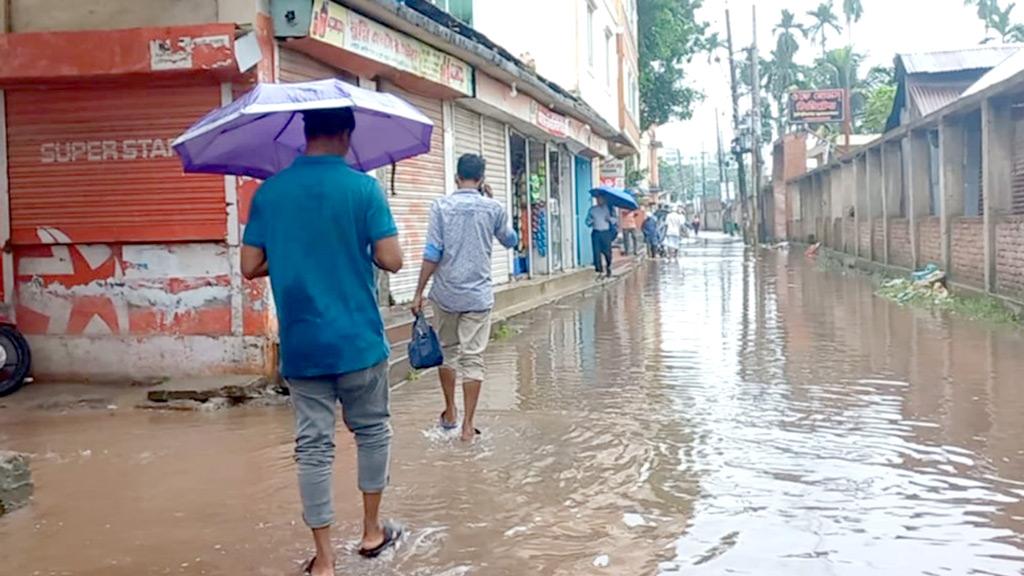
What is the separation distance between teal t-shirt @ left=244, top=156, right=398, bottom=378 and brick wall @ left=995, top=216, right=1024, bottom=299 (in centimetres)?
1010

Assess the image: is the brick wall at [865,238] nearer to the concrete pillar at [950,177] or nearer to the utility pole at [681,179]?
the concrete pillar at [950,177]

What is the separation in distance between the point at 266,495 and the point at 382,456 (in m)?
1.33

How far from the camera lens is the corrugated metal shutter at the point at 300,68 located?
8.99 metres

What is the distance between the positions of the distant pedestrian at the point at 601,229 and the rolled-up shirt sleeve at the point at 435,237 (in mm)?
14380

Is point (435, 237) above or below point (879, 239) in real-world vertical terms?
above

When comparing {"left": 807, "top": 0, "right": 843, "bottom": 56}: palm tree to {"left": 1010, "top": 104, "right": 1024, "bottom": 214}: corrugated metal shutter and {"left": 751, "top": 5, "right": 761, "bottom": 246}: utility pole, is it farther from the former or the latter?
{"left": 1010, "top": 104, "right": 1024, "bottom": 214}: corrugated metal shutter

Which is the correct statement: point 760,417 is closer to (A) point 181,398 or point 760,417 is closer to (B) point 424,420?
(B) point 424,420

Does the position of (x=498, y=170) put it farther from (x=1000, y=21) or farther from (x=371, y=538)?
(x=1000, y=21)

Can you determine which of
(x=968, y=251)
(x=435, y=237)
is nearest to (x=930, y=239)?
(x=968, y=251)

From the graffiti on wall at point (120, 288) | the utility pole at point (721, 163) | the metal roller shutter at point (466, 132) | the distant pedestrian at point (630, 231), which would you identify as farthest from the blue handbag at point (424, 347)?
the utility pole at point (721, 163)

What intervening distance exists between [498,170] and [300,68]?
23.6 ft

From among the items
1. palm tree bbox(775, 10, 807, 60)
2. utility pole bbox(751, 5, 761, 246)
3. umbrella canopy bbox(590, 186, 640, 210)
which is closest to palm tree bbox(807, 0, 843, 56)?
palm tree bbox(775, 10, 807, 60)

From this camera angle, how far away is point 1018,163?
1317 centimetres

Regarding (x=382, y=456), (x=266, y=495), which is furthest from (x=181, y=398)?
(x=382, y=456)
